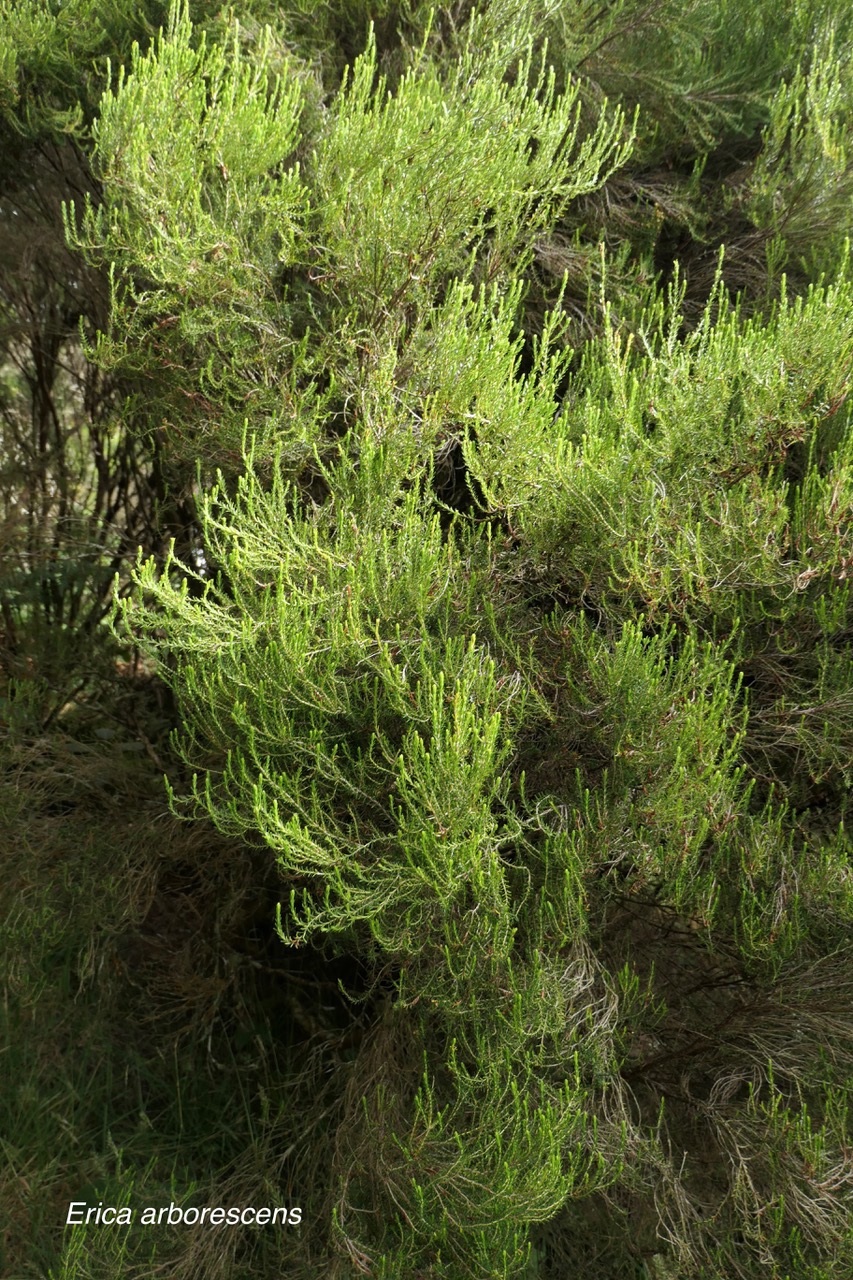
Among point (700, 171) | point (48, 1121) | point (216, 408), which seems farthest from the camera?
point (700, 171)

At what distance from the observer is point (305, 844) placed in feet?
8.03

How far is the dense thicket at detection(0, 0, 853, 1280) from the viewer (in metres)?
2.66

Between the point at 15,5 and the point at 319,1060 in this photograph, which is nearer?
the point at 15,5

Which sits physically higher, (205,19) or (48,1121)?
(205,19)

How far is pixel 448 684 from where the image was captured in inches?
106

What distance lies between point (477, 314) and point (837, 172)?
5.41 ft

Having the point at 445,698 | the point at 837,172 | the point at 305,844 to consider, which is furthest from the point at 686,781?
the point at 837,172

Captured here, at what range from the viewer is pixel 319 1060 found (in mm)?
3848

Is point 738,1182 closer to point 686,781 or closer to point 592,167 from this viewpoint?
point 686,781

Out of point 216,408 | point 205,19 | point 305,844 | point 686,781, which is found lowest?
point 305,844

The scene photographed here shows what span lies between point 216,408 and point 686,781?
1866mm

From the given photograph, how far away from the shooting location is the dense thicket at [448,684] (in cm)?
266

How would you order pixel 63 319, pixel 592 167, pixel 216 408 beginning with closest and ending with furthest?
pixel 216 408, pixel 592 167, pixel 63 319

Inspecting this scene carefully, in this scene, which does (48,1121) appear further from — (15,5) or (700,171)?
(700,171)
